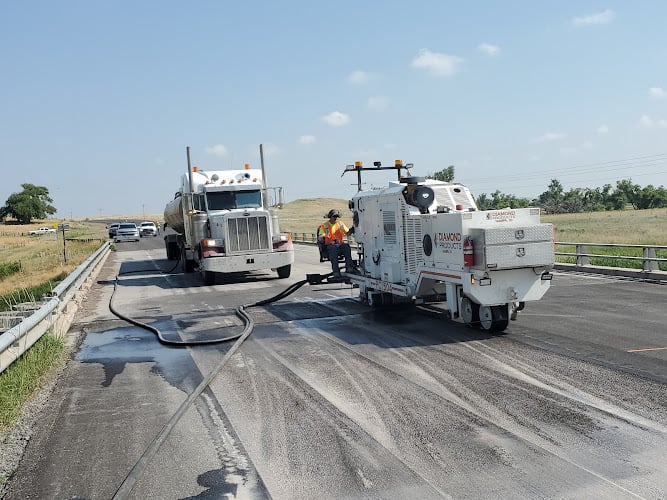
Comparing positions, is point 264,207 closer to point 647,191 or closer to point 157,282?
point 157,282

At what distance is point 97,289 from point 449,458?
1844 cm

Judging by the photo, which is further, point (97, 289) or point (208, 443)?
point (97, 289)

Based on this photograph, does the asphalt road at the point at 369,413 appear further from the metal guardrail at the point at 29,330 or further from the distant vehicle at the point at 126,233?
the distant vehicle at the point at 126,233

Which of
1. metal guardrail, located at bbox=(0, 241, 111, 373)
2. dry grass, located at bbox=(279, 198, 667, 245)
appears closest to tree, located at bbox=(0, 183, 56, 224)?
dry grass, located at bbox=(279, 198, 667, 245)

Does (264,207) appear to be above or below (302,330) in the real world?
above

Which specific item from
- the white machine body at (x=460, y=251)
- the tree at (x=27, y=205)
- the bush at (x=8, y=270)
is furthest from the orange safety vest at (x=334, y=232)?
the tree at (x=27, y=205)

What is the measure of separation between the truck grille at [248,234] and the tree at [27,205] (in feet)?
491

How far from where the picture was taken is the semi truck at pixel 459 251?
10.6m

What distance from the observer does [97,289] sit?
22.1 metres

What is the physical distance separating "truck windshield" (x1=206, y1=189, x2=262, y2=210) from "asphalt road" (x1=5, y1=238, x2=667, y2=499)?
9909mm

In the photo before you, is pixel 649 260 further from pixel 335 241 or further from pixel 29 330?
pixel 29 330

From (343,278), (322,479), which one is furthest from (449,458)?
(343,278)

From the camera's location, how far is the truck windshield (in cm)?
2247

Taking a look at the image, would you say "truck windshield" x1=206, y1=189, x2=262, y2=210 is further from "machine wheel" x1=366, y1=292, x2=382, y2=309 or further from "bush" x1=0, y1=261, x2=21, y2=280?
"bush" x1=0, y1=261, x2=21, y2=280
